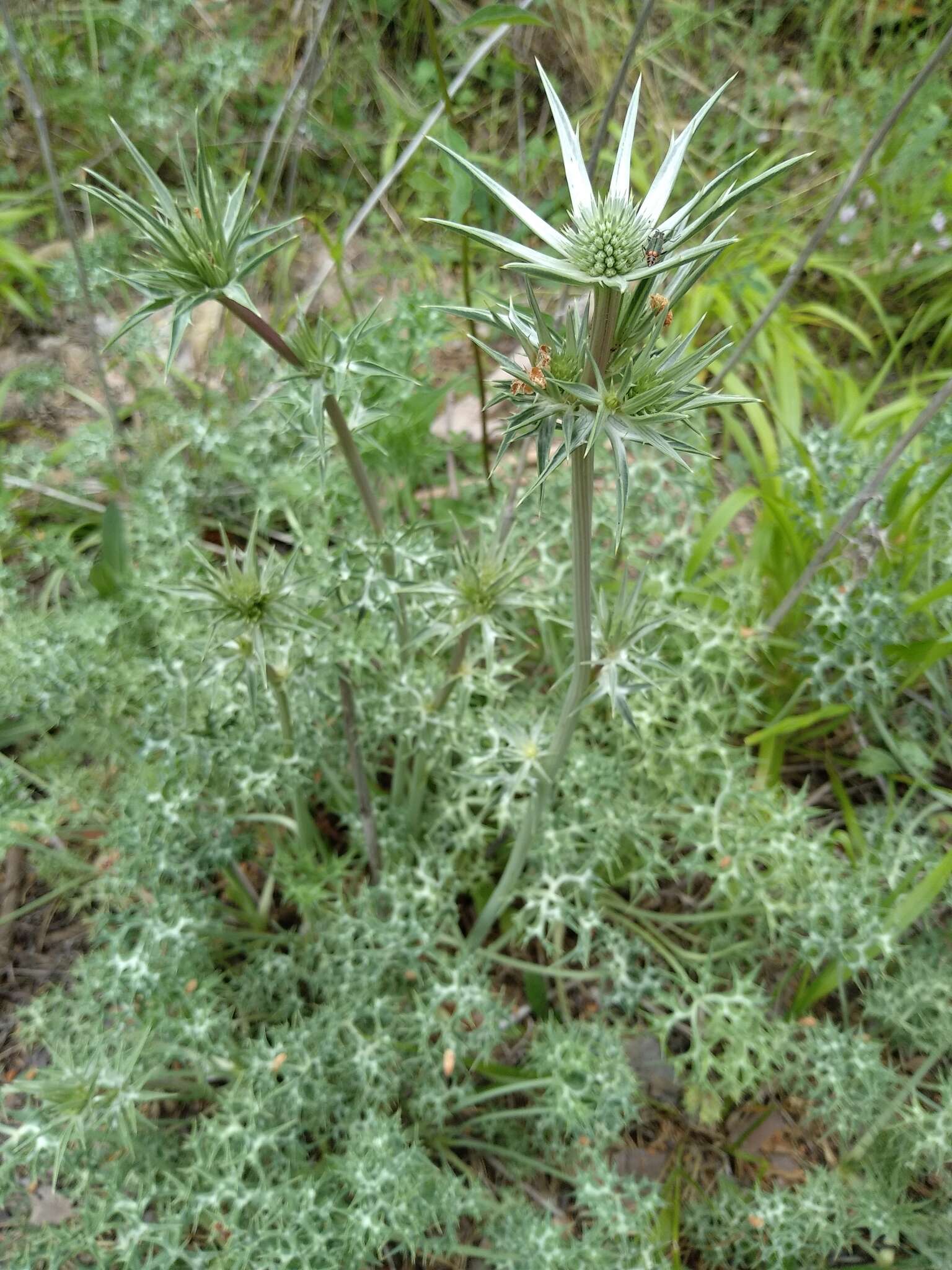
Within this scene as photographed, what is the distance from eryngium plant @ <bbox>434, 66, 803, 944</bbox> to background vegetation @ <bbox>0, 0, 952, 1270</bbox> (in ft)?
1.42

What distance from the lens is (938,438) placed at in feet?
7.71

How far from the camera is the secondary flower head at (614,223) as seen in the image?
82 centimetres

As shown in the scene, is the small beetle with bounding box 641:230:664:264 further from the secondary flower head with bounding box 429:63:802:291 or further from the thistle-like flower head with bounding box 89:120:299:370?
the thistle-like flower head with bounding box 89:120:299:370

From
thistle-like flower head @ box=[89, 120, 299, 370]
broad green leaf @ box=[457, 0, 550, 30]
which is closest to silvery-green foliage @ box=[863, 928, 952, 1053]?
thistle-like flower head @ box=[89, 120, 299, 370]

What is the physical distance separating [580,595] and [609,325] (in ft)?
1.25

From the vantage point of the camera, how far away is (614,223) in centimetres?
92

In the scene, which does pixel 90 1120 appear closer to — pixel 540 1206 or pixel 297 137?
pixel 540 1206

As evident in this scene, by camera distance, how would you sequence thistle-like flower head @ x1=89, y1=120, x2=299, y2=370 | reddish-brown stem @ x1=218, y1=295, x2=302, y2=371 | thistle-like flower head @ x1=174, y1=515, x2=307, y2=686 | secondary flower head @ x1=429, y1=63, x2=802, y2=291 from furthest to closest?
thistle-like flower head @ x1=174, y1=515, x2=307, y2=686 → reddish-brown stem @ x1=218, y1=295, x2=302, y2=371 → thistle-like flower head @ x1=89, y1=120, x2=299, y2=370 → secondary flower head @ x1=429, y1=63, x2=802, y2=291

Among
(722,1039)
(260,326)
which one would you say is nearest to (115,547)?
(260,326)

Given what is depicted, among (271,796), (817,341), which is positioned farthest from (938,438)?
(271,796)

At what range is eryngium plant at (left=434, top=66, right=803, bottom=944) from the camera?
0.88 meters

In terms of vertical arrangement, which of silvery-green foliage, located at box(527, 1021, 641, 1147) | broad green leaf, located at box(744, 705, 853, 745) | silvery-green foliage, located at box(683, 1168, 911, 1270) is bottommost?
silvery-green foliage, located at box(683, 1168, 911, 1270)

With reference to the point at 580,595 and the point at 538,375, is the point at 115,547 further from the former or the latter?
the point at 538,375

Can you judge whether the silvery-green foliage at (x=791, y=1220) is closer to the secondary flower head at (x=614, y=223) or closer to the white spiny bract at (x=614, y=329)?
the white spiny bract at (x=614, y=329)
